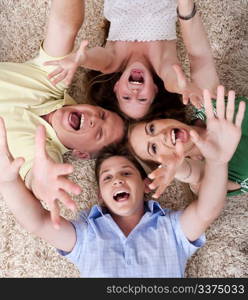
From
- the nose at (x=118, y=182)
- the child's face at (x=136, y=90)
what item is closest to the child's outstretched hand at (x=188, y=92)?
the child's face at (x=136, y=90)

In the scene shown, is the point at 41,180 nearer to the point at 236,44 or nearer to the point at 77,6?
the point at 77,6

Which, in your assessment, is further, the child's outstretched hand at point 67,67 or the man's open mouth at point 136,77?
Result: the man's open mouth at point 136,77

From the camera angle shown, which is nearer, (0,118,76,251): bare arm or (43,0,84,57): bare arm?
(0,118,76,251): bare arm

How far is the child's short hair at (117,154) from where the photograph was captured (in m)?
1.13

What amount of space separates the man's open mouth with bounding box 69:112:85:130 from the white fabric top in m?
0.29

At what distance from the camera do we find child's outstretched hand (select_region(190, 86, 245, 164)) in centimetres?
85

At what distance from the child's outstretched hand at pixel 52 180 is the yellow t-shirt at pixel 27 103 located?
30 centimetres

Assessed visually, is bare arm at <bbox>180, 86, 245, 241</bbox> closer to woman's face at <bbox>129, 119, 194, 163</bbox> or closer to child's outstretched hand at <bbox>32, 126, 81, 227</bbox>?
woman's face at <bbox>129, 119, 194, 163</bbox>

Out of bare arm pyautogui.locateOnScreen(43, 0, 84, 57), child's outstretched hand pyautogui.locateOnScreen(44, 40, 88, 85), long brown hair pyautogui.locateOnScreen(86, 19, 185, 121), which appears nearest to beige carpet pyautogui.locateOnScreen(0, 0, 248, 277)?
long brown hair pyautogui.locateOnScreen(86, 19, 185, 121)

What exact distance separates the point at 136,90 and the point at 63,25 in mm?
270

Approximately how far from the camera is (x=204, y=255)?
3.93 ft

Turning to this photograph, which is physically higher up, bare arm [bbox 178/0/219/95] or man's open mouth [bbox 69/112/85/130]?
bare arm [bbox 178/0/219/95]

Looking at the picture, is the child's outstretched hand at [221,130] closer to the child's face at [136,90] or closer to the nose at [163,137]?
the nose at [163,137]

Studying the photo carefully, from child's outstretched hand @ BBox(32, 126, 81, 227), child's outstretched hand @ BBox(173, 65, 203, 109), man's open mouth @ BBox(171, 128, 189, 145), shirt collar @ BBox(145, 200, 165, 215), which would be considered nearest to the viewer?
child's outstretched hand @ BBox(32, 126, 81, 227)
